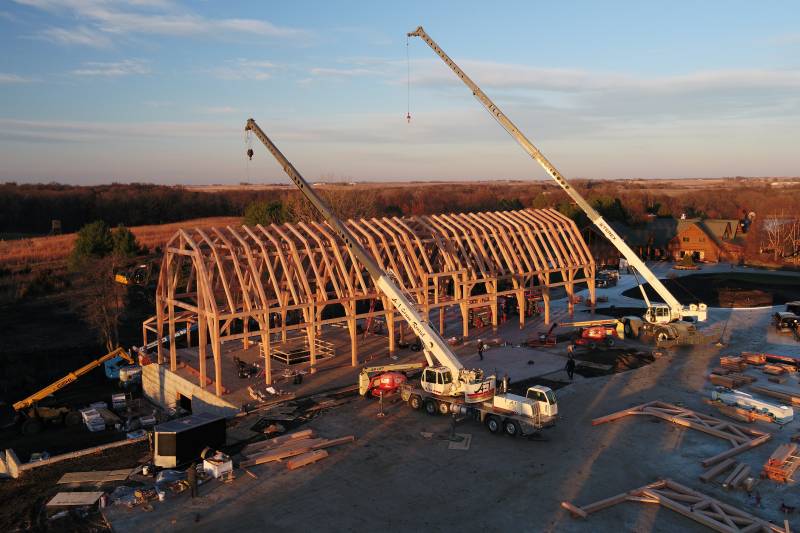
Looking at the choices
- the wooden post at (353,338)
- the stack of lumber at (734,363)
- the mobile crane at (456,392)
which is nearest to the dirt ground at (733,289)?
the stack of lumber at (734,363)

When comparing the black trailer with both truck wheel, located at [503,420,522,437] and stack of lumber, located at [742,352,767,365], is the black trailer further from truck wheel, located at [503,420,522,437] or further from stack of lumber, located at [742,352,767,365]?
stack of lumber, located at [742,352,767,365]

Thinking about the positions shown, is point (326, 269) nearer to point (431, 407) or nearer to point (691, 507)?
point (431, 407)

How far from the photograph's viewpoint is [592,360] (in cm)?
2864

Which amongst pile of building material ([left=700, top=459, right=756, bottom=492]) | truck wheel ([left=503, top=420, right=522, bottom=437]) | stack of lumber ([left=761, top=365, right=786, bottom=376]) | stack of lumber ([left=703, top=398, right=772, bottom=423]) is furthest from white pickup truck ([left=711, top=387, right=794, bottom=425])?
truck wheel ([left=503, top=420, right=522, bottom=437])

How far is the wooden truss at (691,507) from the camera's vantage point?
13766 mm

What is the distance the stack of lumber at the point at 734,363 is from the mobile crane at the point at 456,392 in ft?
39.5

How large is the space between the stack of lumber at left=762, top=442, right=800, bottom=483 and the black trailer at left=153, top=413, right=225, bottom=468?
15966 millimetres

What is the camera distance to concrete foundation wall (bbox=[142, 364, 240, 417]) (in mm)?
23500

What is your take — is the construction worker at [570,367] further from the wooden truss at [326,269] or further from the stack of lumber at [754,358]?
the stack of lumber at [754,358]

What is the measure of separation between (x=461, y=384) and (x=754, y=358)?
1539cm

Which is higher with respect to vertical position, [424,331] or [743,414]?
[424,331]

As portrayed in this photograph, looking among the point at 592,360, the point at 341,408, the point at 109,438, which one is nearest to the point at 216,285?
the point at 109,438

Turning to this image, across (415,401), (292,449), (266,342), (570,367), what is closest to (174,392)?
(266,342)

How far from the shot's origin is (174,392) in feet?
87.7
